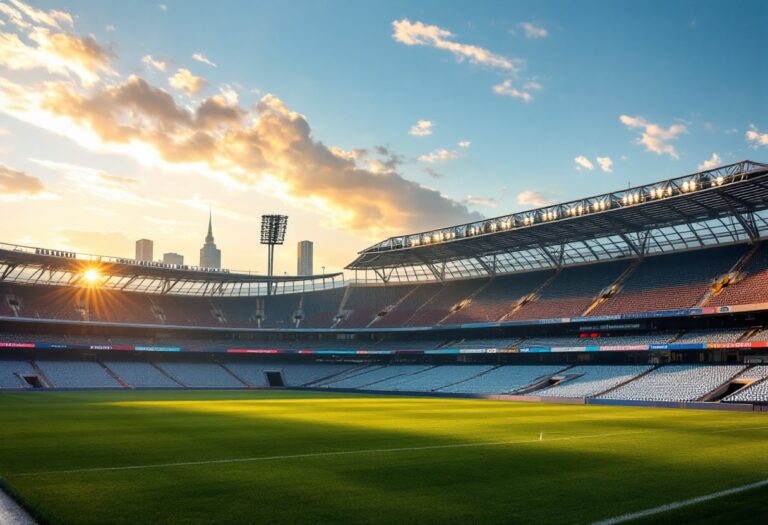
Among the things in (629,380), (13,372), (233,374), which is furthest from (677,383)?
(13,372)

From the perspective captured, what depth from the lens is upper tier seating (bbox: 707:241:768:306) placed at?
5406 centimetres

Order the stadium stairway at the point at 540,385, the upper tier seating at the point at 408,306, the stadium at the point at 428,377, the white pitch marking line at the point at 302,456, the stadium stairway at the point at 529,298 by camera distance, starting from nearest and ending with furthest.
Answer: the stadium at the point at 428,377, the white pitch marking line at the point at 302,456, the stadium stairway at the point at 540,385, the stadium stairway at the point at 529,298, the upper tier seating at the point at 408,306

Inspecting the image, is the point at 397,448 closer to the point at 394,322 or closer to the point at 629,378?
the point at 629,378

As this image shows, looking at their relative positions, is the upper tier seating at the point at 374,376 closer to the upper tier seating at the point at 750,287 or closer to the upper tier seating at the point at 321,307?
the upper tier seating at the point at 321,307

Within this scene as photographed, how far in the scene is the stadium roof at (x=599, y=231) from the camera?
180 feet

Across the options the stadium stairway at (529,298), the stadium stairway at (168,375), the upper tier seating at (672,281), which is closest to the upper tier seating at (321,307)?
the stadium stairway at (168,375)

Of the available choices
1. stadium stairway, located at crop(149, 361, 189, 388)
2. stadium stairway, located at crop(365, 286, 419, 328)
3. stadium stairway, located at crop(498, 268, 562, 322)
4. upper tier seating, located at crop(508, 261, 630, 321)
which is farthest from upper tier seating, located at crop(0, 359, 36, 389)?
upper tier seating, located at crop(508, 261, 630, 321)

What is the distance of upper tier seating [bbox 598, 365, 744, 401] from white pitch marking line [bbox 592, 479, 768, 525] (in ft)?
115

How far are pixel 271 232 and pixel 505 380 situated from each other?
50.3 meters

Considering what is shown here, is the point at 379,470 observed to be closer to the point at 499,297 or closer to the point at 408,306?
the point at 499,297

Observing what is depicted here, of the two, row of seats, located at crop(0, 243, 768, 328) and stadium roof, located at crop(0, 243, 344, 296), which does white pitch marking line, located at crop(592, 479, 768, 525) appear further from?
stadium roof, located at crop(0, 243, 344, 296)

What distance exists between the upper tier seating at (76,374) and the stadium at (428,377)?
0.36 meters

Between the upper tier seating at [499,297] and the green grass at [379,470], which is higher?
the upper tier seating at [499,297]

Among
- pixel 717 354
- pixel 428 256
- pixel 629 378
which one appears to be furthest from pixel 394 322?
pixel 717 354
